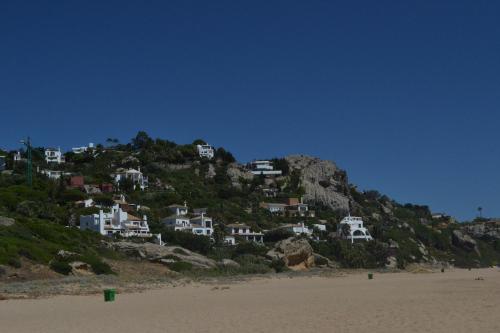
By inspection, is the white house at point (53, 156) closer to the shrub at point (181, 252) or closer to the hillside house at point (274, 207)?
the hillside house at point (274, 207)

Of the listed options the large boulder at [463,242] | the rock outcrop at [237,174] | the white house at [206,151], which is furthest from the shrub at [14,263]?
the large boulder at [463,242]

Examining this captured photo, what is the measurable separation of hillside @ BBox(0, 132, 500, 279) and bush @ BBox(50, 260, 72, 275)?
0.19 feet

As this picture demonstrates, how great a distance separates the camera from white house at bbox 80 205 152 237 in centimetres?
5862

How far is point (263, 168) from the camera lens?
117125 millimetres

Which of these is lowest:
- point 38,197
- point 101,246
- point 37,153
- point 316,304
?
point 316,304

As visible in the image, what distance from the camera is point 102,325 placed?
52.6 feet

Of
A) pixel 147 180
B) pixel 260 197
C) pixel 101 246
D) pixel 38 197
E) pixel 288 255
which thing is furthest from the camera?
pixel 260 197

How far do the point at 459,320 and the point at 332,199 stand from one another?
3418 inches

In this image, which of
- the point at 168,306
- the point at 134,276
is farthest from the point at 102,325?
the point at 134,276

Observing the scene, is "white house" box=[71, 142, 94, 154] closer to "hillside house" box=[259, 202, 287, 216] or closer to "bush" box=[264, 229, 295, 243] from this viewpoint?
"hillside house" box=[259, 202, 287, 216]

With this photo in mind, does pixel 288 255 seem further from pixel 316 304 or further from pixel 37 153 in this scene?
pixel 37 153

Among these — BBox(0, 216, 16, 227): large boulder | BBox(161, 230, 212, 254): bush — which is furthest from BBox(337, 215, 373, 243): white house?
BBox(0, 216, 16, 227): large boulder

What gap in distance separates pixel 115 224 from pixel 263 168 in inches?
2320

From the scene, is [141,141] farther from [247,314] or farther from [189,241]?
[247,314]
